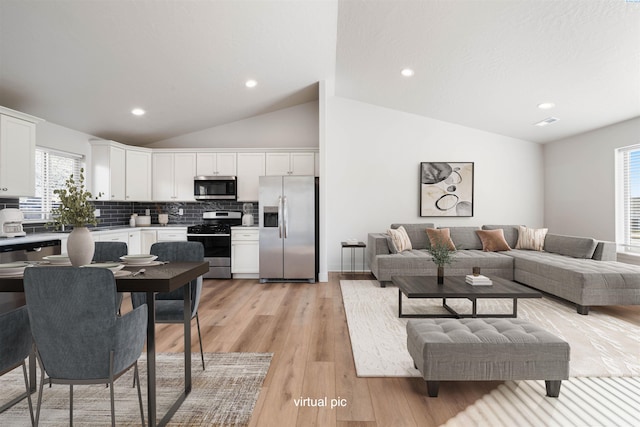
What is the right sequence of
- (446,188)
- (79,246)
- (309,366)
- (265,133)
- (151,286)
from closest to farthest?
(151,286) < (79,246) < (309,366) < (446,188) < (265,133)

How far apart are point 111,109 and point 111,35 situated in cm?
173

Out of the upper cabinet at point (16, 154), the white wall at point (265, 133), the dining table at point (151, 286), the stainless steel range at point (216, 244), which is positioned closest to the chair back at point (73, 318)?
the dining table at point (151, 286)

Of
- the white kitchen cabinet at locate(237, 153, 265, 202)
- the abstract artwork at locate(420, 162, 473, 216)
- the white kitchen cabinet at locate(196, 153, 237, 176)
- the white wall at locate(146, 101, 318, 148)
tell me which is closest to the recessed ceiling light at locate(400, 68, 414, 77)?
the abstract artwork at locate(420, 162, 473, 216)

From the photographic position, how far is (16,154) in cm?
356

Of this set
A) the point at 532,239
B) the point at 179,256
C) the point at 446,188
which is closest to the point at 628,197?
the point at 532,239

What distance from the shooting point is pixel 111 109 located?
4.69m

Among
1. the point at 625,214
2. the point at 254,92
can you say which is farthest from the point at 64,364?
the point at 625,214

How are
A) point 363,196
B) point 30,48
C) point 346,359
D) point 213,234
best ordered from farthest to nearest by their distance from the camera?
point 363,196
point 213,234
point 30,48
point 346,359

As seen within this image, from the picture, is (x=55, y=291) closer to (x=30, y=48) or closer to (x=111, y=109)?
(x=30, y=48)

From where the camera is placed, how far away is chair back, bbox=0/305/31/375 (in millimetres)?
1678

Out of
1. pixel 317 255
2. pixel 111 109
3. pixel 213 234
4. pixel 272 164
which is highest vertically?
pixel 111 109

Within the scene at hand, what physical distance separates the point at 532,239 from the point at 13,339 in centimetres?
625

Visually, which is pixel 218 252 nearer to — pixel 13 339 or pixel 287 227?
pixel 287 227

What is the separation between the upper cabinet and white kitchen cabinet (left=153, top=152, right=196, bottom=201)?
2.23m
